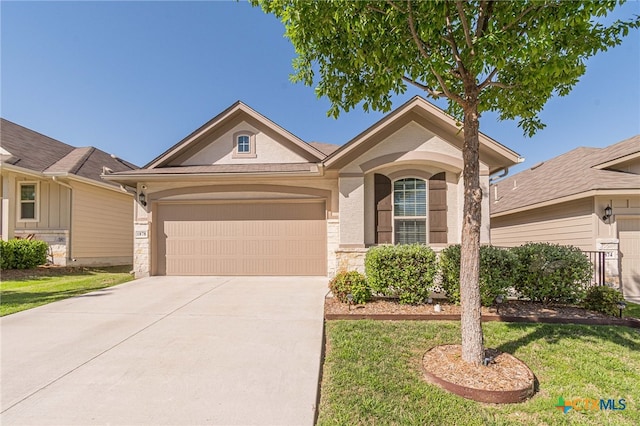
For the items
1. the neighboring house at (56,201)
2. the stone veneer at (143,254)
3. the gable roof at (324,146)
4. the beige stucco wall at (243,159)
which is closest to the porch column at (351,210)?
the beige stucco wall at (243,159)

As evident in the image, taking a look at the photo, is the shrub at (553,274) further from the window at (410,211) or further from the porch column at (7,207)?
the porch column at (7,207)

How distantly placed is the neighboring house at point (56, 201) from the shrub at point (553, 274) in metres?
12.6

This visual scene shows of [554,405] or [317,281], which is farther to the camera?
[317,281]

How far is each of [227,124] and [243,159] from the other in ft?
4.33

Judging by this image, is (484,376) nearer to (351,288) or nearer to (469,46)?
(351,288)

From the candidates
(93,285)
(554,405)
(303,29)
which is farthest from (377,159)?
(93,285)

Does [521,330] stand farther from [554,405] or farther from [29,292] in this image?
[29,292]

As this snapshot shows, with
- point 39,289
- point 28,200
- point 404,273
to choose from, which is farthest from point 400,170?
point 28,200

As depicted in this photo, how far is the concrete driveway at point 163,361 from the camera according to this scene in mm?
2771

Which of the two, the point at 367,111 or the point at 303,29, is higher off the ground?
the point at 303,29

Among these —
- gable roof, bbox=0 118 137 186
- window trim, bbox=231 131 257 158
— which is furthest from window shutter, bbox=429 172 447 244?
gable roof, bbox=0 118 137 186

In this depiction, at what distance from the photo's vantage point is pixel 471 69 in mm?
3432

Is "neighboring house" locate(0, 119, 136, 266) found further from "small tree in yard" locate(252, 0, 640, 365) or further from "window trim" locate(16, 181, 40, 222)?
"small tree in yard" locate(252, 0, 640, 365)

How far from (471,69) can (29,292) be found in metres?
10.6
